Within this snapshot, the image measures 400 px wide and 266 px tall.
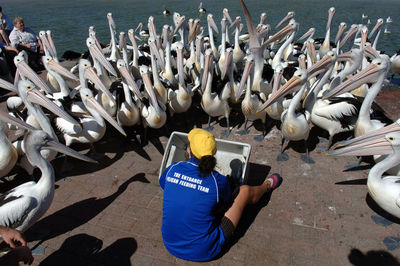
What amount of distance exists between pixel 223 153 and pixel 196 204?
1.45 m

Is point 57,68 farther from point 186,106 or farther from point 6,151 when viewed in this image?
point 186,106

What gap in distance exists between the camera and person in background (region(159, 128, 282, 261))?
2.61m

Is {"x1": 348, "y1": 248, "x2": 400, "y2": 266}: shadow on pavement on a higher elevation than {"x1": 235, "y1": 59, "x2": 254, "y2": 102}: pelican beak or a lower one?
lower

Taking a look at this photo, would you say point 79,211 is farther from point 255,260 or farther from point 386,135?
point 386,135

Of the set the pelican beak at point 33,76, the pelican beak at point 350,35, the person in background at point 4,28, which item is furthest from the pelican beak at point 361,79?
the person in background at point 4,28

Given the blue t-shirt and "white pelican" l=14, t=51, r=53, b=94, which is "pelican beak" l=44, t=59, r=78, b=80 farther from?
the blue t-shirt

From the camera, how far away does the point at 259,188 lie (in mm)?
3359

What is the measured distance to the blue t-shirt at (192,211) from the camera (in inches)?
103

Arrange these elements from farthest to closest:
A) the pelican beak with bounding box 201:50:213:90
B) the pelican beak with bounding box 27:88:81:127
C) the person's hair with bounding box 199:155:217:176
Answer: the pelican beak with bounding box 201:50:213:90 → the pelican beak with bounding box 27:88:81:127 → the person's hair with bounding box 199:155:217:176

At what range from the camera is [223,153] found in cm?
395

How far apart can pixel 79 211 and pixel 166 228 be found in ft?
4.68

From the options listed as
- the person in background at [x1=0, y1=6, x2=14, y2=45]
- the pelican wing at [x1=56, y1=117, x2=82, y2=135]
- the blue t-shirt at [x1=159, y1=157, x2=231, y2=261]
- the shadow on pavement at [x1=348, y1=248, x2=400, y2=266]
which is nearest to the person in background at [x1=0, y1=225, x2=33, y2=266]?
the blue t-shirt at [x1=159, y1=157, x2=231, y2=261]

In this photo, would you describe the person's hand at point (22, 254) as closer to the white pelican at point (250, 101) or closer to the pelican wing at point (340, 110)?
the white pelican at point (250, 101)

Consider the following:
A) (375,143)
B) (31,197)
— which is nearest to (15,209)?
(31,197)
